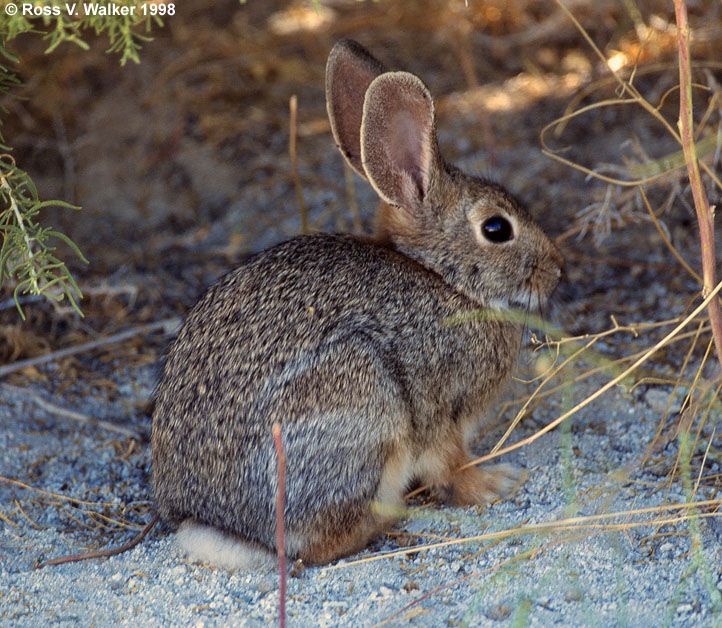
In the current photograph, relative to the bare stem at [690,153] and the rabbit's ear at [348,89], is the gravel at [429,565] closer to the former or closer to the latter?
the bare stem at [690,153]

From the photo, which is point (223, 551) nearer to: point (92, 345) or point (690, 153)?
point (92, 345)

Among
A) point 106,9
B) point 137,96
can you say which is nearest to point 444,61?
point 137,96

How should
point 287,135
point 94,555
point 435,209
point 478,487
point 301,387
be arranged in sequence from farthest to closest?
point 287,135
point 435,209
point 478,487
point 94,555
point 301,387

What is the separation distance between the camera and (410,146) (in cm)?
365

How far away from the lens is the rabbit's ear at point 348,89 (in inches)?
146

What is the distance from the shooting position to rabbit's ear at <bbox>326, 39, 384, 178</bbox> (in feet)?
12.2

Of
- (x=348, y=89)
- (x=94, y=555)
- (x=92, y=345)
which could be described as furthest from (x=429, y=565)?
(x=92, y=345)

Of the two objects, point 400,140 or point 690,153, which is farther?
point 400,140

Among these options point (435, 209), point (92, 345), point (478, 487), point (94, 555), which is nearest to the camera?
point (94, 555)

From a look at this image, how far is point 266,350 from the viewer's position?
10.5 feet

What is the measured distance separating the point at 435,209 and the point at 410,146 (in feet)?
0.90

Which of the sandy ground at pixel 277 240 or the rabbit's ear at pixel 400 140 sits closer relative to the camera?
the sandy ground at pixel 277 240

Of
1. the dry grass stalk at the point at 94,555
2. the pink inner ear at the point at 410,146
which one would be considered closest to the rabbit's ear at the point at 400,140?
the pink inner ear at the point at 410,146

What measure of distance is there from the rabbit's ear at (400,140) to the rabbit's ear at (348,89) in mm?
154
